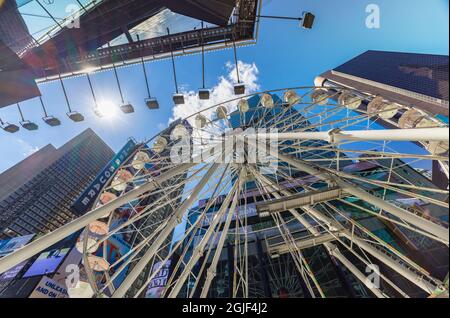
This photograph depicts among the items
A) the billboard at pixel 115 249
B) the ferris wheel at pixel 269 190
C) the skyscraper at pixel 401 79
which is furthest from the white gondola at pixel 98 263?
the billboard at pixel 115 249

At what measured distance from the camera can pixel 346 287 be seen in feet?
70.2

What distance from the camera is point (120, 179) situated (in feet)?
34.3

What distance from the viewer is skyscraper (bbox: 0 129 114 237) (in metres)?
77.3

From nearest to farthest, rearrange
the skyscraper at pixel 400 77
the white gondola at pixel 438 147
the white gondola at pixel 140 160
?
the white gondola at pixel 438 147, the white gondola at pixel 140 160, the skyscraper at pixel 400 77

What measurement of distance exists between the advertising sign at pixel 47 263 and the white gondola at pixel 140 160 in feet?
105

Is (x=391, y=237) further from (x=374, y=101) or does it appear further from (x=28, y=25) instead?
(x=28, y=25)

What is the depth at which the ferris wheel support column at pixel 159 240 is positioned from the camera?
19.1ft

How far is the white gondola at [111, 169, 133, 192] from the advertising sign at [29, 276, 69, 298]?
26331 millimetres

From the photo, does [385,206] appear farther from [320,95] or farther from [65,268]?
[65,268]

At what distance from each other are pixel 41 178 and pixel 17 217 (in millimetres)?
21914

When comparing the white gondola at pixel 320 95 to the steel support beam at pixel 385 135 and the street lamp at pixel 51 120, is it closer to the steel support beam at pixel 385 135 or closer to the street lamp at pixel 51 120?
the steel support beam at pixel 385 135

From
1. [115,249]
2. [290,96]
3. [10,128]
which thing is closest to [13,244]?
[115,249]

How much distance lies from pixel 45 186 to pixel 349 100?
11393cm
